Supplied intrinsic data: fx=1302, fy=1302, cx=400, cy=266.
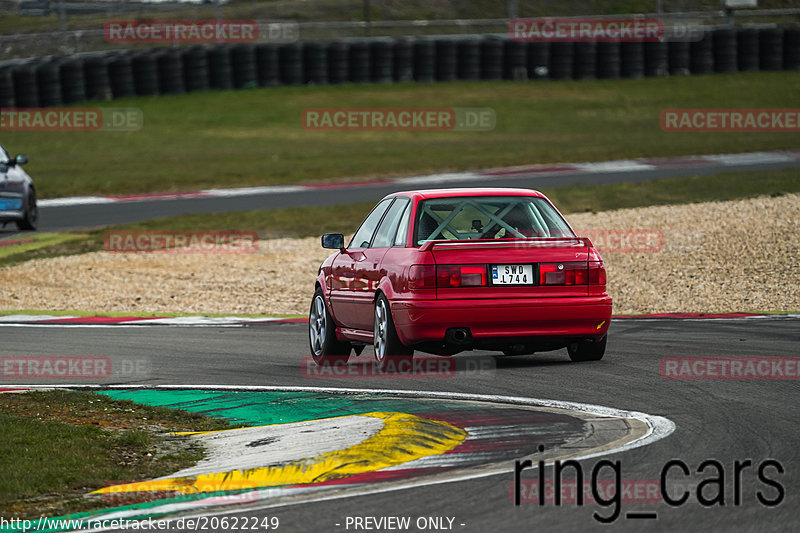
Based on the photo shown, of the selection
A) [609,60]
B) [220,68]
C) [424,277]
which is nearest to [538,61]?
[609,60]

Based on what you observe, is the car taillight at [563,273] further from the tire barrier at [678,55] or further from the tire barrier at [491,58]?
the tire barrier at [678,55]

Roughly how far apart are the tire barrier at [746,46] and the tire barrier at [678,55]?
1660 millimetres

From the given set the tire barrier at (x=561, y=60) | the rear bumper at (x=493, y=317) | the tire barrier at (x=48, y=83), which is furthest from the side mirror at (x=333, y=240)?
the tire barrier at (x=561, y=60)

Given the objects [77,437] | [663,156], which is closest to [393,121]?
[663,156]

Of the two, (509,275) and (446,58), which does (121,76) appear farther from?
(509,275)

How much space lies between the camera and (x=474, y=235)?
9.59 meters

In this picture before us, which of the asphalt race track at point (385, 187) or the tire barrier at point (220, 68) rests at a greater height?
the tire barrier at point (220, 68)

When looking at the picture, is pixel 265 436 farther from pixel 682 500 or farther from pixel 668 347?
pixel 668 347

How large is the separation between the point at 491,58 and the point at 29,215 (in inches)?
807

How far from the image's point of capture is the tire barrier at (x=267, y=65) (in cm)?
3714

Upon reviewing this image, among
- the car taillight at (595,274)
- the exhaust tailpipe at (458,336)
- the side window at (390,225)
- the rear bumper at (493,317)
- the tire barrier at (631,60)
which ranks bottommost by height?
the tire barrier at (631,60)

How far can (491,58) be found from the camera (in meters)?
39.3

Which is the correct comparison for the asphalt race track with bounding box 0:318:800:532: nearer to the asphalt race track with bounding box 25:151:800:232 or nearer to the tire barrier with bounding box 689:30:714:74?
the asphalt race track with bounding box 25:151:800:232

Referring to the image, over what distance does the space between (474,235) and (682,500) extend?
451 centimetres
